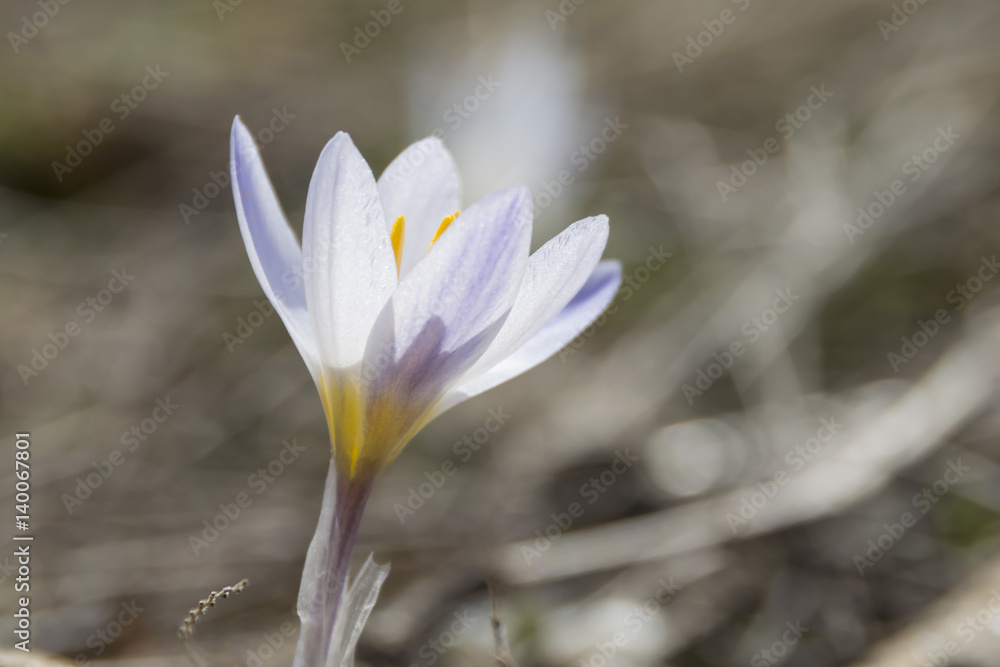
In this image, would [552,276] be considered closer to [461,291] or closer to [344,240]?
[461,291]

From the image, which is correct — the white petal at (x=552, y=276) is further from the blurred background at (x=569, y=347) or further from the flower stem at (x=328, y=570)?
the blurred background at (x=569, y=347)

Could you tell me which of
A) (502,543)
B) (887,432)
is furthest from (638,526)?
(887,432)

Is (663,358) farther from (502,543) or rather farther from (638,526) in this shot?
(502,543)

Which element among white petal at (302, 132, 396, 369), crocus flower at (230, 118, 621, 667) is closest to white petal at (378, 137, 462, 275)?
crocus flower at (230, 118, 621, 667)

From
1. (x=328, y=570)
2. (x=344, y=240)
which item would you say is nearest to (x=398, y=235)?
(x=344, y=240)

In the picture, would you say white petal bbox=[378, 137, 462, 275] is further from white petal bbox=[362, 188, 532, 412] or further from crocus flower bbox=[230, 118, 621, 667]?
white petal bbox=[362, 188, 532, 412]

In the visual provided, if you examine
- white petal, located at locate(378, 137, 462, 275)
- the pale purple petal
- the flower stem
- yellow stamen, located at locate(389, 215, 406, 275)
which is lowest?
the flower stem
